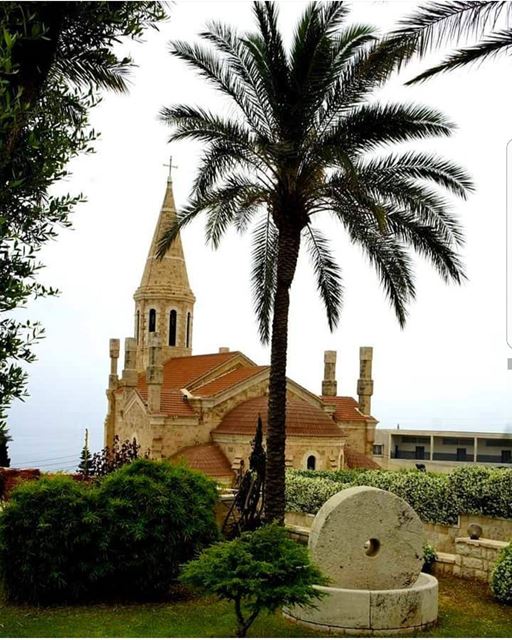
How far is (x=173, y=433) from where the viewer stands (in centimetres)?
3117

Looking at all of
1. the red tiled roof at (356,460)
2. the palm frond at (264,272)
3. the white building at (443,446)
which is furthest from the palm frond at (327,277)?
the white building at (443,446)

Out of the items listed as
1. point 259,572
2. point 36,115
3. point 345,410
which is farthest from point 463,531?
point 345,410

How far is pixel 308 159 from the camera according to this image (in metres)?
13.5

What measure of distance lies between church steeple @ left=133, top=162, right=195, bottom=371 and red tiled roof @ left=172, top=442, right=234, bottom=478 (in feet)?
41.3

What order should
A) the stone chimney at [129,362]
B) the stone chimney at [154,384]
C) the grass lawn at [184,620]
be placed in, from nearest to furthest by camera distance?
the grass lawn at [184,620], the stone chimney at [154,384], the stone chimney at [129,362]

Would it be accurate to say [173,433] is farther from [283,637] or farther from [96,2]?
[96,2]

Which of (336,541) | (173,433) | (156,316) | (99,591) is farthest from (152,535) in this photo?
(156,316)

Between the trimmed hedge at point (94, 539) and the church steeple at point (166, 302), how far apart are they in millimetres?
31212

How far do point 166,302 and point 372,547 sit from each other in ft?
110

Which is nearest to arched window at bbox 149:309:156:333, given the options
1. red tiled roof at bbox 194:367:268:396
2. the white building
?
red tiled roof at bbox 194:367:268:396

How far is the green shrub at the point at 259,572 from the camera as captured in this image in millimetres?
7605

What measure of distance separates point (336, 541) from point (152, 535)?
9.59 feet

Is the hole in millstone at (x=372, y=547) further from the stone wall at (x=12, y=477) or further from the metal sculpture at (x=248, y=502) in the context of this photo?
the stone wall at (x=12, y=477)

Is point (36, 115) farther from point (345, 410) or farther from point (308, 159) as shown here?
point (345, 410)
